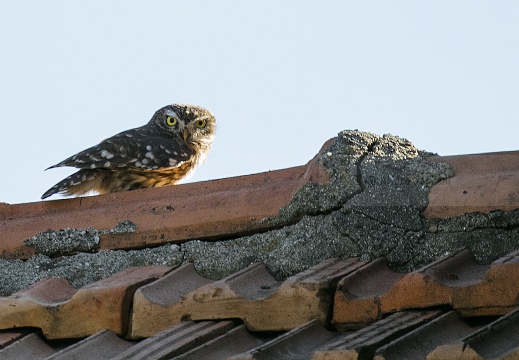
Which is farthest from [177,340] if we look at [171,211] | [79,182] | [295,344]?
[79,182]

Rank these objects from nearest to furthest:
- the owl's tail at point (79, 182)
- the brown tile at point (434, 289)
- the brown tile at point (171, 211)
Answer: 1. the brown tile at point (434, 289)
2. the brown tile at point (171, 211)
3. the owl's tail at point (79, 182)

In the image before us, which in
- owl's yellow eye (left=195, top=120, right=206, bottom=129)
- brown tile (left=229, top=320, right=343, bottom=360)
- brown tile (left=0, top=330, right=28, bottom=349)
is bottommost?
brown tile (left=0, top=330, right=28, bottom=349)

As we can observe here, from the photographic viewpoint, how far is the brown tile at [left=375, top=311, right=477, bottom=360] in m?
1.85

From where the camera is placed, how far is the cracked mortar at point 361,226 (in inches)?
97.1

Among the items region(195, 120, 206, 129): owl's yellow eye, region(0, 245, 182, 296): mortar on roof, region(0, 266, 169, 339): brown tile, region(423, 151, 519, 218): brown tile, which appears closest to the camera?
region(423, 151, 519, 218): brown tile

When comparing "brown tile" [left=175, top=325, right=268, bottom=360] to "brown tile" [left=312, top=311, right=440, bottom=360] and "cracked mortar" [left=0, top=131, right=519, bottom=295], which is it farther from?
"cracked mortar" [left=0, top=131, right=519, bottom=295]

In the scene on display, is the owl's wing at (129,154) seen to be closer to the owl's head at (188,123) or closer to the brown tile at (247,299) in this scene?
the owl's head at (188,123)

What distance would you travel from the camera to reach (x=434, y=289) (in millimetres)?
2117

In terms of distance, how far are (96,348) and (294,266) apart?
599 mm

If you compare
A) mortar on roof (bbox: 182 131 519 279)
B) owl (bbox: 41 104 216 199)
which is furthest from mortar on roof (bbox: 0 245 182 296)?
owl (bbox: 41 104 216 199)

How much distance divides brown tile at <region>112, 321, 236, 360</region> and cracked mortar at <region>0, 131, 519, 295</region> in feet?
1.15

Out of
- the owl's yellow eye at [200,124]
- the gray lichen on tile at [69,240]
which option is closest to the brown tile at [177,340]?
the gray lichen on tile at [69,240]

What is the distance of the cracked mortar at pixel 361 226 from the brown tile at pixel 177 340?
1.15 feet

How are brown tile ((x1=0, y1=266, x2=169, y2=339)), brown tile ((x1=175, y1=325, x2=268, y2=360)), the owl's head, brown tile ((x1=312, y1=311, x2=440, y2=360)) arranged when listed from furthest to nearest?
the owl's head
brown tile ((x1=0, y1=266, x2=169, y2=339))
brown tile ((x1=175, y1=325, x2=268, y2=360))
brown tile ((x1=312, y1=311, x2=440, y2=360))
